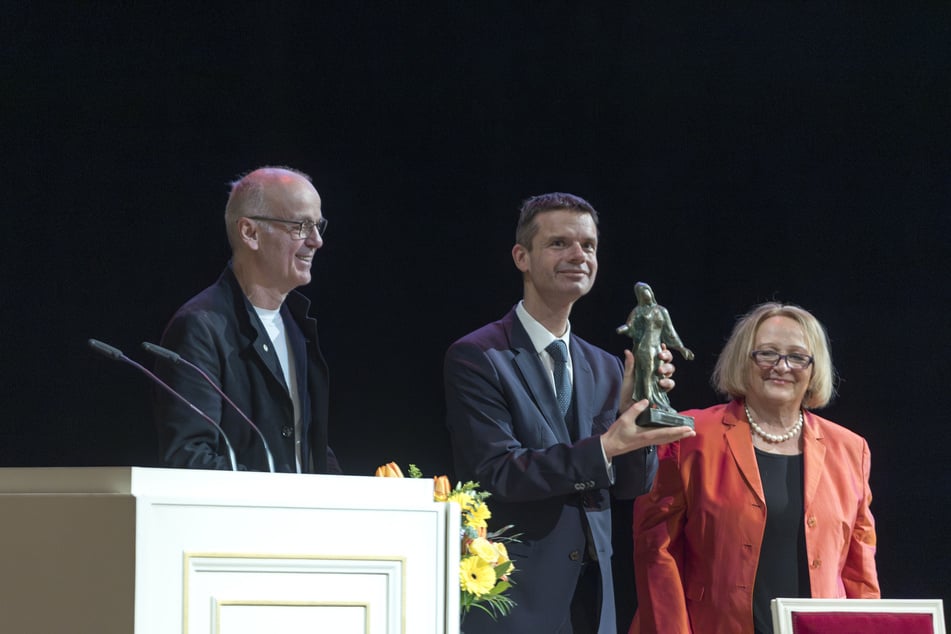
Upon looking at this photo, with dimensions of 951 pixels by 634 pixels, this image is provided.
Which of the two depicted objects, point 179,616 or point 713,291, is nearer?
point 179,616

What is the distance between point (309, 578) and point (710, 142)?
305 centimetres

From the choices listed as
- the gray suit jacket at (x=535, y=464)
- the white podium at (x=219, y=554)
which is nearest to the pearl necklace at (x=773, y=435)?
the gray suit jacket at (x=535, y=464)

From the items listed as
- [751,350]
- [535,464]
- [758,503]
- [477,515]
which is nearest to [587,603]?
[535,464]

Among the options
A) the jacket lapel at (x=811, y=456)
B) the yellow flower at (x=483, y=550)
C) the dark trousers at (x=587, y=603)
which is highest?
the jacket lapel at (x=811, y=456)

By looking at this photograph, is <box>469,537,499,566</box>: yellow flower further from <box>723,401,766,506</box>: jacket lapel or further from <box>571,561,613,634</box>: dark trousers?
<box>723,401,766,506</box>: jacket lapel

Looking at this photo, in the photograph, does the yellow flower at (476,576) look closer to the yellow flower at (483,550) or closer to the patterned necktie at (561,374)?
the yellow flower at (483,550)

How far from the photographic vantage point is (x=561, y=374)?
310cm

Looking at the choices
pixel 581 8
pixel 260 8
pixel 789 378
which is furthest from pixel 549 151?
pixel 789 378

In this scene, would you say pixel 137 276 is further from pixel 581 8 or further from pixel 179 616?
pixel 179 616

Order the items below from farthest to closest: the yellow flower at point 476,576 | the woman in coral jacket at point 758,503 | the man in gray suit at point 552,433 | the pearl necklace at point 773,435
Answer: the pearl necklace at point 773,435, the woman in coral jacket at point 758,503, the man in gray suit at point 552,433, the yellow flower at point 476,576

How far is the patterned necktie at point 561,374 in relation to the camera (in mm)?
3092

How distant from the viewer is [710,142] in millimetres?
4383

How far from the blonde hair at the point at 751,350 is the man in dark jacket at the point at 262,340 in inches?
40.2

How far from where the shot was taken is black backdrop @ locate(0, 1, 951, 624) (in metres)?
3.65
